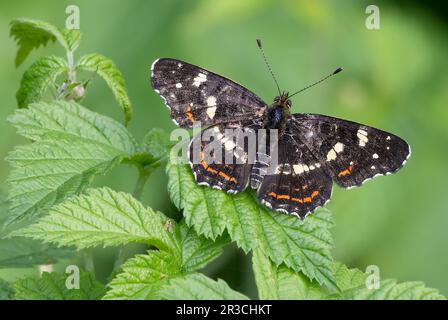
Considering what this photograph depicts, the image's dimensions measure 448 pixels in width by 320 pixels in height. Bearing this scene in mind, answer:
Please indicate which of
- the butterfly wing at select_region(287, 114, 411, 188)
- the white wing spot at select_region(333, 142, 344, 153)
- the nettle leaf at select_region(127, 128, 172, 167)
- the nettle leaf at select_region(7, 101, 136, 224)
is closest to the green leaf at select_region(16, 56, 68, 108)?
the nettle leaf at select_region(7, 101, 136, 224)

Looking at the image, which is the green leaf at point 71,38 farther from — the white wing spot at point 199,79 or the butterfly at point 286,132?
the white wing spot at point 199,79

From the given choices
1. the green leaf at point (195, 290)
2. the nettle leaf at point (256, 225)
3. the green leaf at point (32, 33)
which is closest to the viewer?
the green leaf at point (195, 290)

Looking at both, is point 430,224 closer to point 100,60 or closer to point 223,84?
point 223,84

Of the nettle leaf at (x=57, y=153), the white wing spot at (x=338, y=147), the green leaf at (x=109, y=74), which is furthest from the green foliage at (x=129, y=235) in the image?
the white wing spot at (x=338, y=147)

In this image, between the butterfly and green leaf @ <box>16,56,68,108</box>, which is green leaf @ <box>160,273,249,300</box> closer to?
the butterfly

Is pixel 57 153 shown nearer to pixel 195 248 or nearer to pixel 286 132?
pixel 195 248
